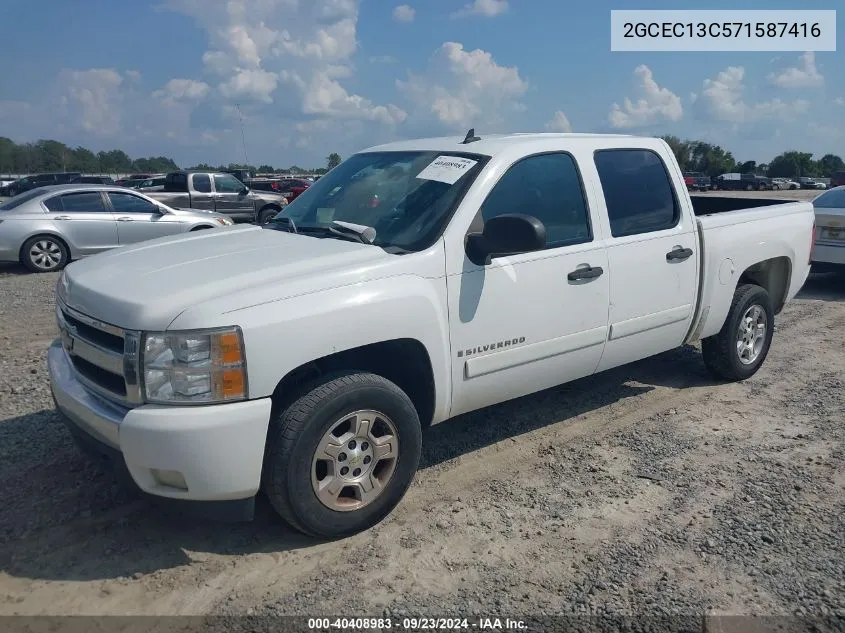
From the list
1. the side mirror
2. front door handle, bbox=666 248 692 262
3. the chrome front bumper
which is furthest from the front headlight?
front door handle, bbox=666 248 692 262

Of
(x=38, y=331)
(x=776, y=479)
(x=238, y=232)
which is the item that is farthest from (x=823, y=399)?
(x=38, y=331)

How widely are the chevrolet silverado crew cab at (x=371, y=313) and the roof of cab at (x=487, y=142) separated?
0.02m

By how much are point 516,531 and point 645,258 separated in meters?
2.09

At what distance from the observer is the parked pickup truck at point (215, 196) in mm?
17781

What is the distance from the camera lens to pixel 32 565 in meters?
3.26

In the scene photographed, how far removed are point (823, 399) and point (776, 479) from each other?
171 centimetres

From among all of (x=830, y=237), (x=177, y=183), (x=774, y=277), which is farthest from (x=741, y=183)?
(x=774, y=277)

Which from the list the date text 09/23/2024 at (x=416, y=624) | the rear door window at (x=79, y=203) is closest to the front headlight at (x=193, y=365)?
the date text 09/23/2024 at (x=416, y=624)

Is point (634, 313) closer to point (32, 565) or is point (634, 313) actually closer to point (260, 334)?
point (260, 334)

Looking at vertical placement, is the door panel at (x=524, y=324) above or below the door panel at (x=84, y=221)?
below

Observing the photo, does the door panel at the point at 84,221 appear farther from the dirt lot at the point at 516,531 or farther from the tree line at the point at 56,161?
the tree line at the point at 56,161

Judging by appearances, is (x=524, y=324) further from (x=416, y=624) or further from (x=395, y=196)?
(x=416, y=624)

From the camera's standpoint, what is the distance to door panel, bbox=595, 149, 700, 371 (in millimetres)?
4594

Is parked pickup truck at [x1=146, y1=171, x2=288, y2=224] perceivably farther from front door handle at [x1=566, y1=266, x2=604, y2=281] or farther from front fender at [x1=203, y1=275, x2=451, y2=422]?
front fender at [x1=203, y1=275, x2=451, y2=422]
